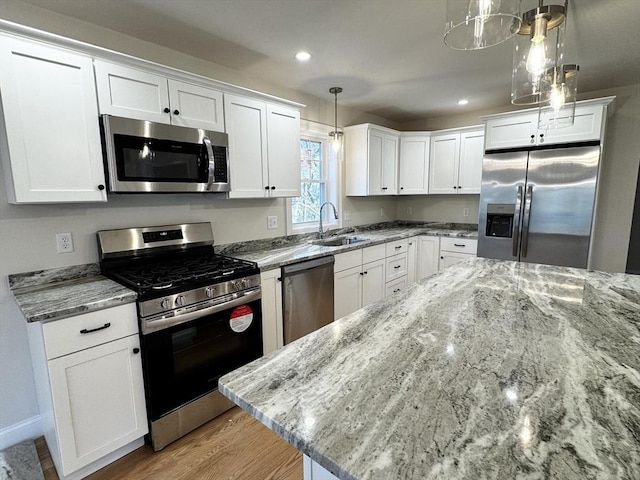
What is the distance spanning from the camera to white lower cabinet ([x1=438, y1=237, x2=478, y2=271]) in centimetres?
392

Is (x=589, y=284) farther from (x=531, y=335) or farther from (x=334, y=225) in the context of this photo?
(x=334, y=225)

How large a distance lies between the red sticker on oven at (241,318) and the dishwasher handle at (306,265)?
1.39 feet

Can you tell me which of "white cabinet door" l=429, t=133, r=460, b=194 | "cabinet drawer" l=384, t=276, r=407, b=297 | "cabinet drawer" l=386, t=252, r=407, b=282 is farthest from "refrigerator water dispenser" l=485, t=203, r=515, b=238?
"cabinet drawer" l=384, t=276, r=407, b=297

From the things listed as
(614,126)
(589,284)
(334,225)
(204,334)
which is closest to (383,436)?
(204,334)

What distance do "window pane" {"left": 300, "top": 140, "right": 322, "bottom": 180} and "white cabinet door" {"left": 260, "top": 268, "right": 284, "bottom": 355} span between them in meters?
1.54

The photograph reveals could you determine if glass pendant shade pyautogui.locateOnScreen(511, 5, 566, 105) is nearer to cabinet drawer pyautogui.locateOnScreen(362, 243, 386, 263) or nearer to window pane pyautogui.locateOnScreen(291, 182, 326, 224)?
cabinet drawer pyautogui.locateOnScreen(362, 243, 386, 263)

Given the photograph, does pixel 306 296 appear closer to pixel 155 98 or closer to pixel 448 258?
pixel 155 98

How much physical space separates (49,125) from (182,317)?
1.23m

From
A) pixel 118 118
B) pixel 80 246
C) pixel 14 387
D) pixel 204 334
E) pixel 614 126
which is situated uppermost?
pixel 614 126

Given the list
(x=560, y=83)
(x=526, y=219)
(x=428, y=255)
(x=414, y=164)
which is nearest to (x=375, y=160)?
(x=414, y=164)

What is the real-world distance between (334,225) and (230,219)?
1481 millimetres

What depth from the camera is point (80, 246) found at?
200cm

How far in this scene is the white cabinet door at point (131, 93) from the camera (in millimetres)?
1819

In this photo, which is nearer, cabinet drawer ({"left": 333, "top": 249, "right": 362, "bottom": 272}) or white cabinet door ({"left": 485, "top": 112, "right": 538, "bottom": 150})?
cabinet drawer ({"left": 333, "top": 249, "right": 362, "bottom": 272})
